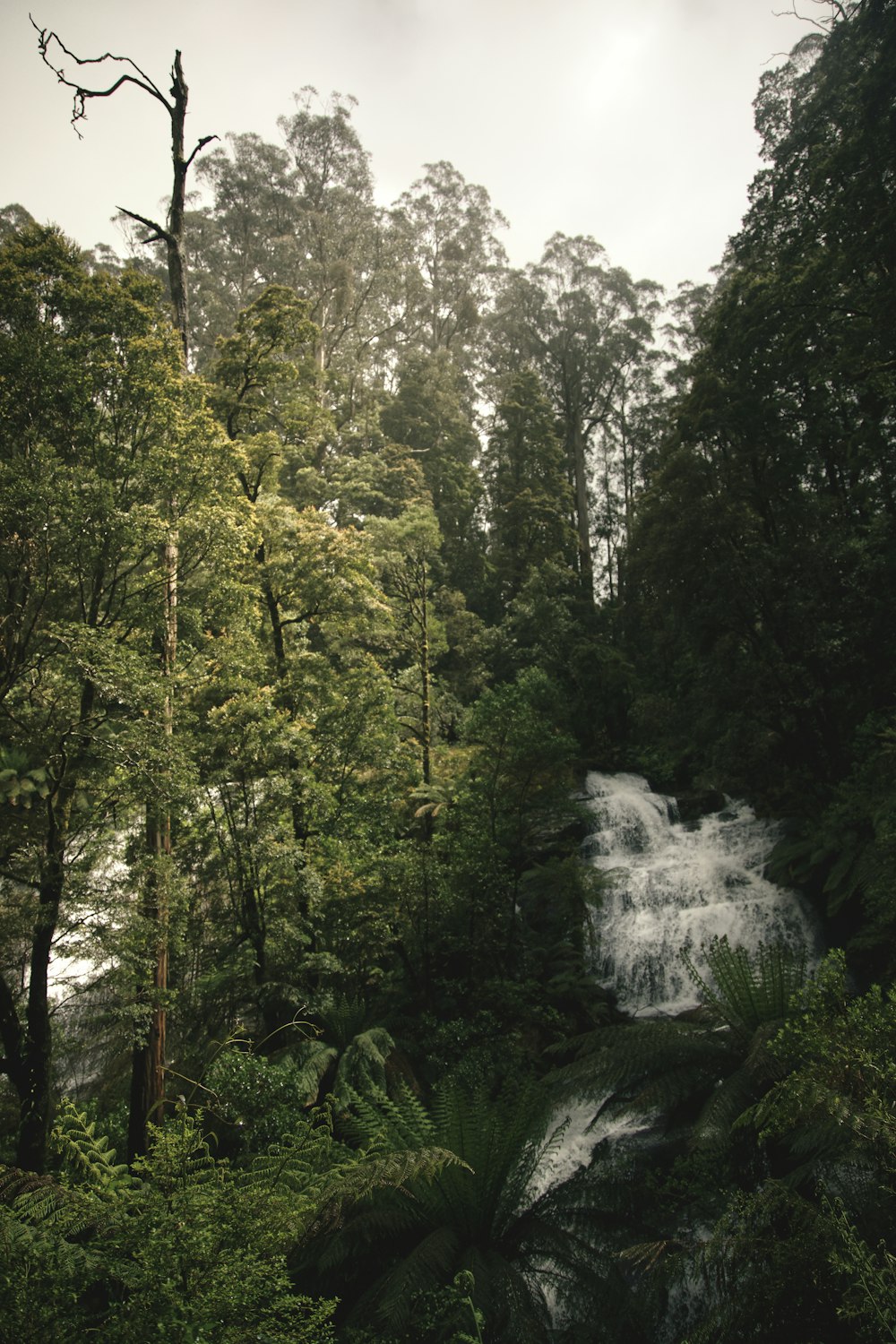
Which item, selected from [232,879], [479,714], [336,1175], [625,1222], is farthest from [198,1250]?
[479,714]

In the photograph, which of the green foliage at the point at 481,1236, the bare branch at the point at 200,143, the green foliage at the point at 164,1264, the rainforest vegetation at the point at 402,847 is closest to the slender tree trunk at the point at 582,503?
the rainforest vegetation at the point at 402,847

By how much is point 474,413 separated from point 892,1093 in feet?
96.5

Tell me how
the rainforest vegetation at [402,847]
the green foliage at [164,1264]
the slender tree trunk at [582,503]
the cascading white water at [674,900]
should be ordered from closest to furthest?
the green foliage at [164,1264], the rainforest vegetation at [402,847], the cascading white water at [674,900], the slender tree trunk at [582,503]

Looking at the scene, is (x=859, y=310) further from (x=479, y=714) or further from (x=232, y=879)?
(x=232, y=879)

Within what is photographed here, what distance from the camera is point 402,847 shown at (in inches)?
372

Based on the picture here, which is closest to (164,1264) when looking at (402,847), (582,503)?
(402,847)

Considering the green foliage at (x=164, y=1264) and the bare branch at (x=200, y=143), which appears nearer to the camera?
the green foliage at (x=164, y=1264)

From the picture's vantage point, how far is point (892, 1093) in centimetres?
339

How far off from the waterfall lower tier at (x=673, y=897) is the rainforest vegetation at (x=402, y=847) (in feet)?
1.22

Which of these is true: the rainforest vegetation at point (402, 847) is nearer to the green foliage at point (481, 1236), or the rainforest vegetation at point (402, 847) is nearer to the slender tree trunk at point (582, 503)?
the green foliage at point (481, 1236)

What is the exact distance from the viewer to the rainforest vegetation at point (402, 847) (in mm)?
3475

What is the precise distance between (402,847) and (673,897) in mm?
4622

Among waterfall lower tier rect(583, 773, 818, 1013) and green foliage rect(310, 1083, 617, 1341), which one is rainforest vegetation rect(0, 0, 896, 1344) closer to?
green foliage rect(310, 1083, 617, 1341)

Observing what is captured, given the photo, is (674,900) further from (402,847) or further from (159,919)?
(159,919)
